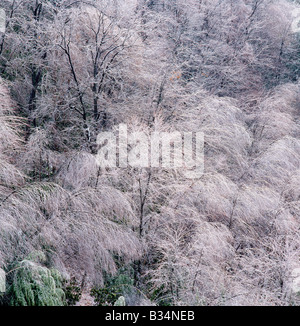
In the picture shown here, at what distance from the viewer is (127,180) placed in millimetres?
5070

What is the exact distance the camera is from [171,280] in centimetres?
422

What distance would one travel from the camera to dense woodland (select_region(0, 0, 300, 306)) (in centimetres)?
388

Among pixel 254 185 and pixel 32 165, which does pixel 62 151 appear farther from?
pixel 254 185

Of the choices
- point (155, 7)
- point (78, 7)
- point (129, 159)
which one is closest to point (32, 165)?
point (129, 159)
